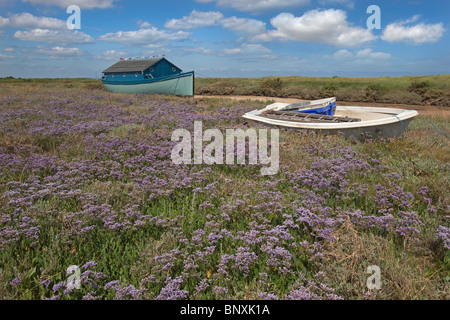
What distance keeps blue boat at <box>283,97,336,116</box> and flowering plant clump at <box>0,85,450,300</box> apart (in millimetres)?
5554

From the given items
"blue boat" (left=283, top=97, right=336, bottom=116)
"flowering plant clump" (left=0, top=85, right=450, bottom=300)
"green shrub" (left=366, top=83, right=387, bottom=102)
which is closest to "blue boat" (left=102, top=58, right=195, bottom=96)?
"blue boat" (left=283, top=97, right=336, bottom=116)

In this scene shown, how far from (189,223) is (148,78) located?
28785 mm

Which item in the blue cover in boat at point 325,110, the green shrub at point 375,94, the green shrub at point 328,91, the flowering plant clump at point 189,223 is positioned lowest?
the flowering plant clump at point 189,223

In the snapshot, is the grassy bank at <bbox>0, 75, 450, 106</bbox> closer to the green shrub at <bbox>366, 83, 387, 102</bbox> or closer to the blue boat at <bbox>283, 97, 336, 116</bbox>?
the green shrub at <bbox>366, 83, 387, 102</bbox>

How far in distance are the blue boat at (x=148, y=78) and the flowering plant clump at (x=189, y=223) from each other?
1940cm

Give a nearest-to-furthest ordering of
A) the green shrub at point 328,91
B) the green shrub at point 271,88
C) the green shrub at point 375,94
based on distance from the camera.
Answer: the green shrub at point 375,94, the green shrub at point 328,91, the green shrub at point 271,88

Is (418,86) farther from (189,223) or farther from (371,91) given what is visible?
(189,223)

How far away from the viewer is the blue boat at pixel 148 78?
83.9ft

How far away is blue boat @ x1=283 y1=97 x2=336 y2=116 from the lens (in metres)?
12.5

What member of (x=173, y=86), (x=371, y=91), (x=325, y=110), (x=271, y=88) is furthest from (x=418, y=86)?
(x=173, y=86)

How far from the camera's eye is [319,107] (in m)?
12.8

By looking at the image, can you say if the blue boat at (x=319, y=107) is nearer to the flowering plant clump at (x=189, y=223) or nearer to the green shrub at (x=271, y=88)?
the flowering plant clump at (x=189, y=223)

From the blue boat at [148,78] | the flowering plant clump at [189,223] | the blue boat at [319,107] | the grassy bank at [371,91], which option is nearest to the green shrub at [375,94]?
the grassy bank at [371,91]

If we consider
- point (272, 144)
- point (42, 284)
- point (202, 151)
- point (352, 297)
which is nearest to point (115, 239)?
point (42, 284)
